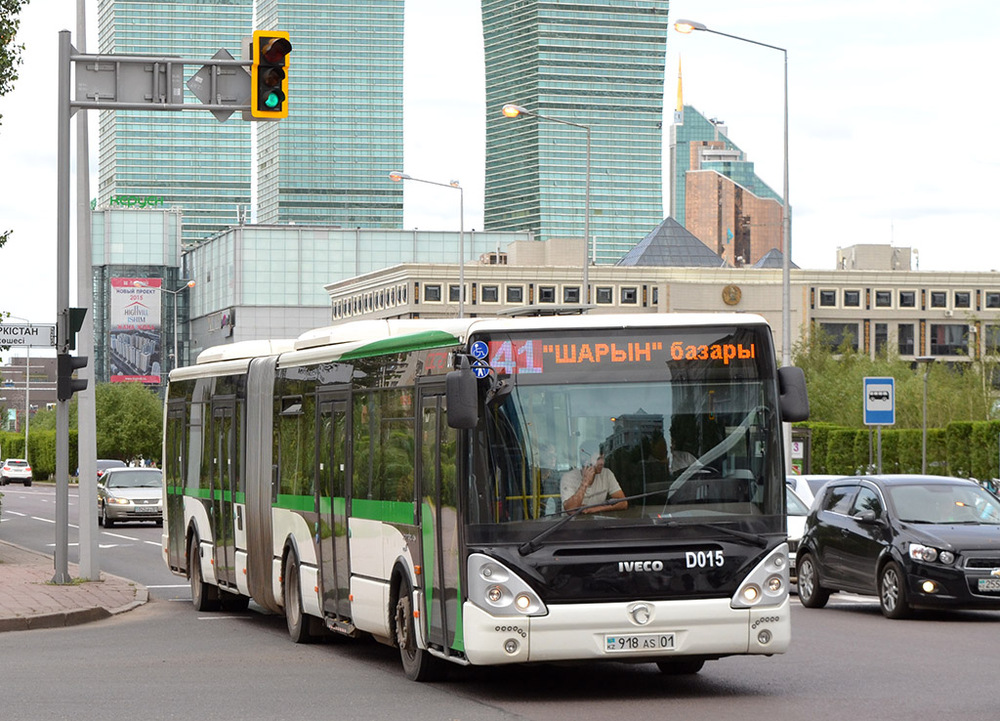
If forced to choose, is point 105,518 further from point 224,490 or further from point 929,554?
point 929,554

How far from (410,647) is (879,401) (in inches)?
760

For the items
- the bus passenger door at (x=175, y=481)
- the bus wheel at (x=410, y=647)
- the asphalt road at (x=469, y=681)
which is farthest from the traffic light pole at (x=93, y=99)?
the bus wheel at (x=410, y=647)

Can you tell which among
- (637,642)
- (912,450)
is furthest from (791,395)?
(912,450)

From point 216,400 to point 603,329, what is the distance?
27.9 feet

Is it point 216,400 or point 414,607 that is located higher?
point 216,400

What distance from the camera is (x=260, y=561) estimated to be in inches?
691

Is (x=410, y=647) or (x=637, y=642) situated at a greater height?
(x=637, y=642)

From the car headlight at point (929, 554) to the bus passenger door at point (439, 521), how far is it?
23.4ft

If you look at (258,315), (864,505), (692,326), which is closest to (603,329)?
(692,326)

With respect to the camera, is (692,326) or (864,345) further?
(864,345)

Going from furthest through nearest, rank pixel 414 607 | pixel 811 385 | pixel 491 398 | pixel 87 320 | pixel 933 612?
pixel 811 385 < pixel 87 320 < pixel 933 612 < pixel 414 607 < pixel 491 398

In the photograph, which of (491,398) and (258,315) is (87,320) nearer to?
(491,398)

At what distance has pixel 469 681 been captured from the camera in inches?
502

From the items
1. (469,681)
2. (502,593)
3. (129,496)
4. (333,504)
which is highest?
(333,504)
